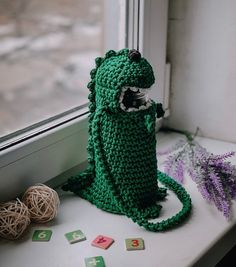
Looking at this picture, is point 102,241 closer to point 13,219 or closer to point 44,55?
point 13,219

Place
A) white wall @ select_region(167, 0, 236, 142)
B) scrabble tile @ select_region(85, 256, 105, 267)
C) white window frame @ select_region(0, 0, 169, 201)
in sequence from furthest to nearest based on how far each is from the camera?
white wall @ select_region(167, 0, 236, 142) → white window frame @ select_region(0, 0, 169, 201) → scrabble tile @ select_region(85, 256, 105, 267)

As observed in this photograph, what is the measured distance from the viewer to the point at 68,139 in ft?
2.73

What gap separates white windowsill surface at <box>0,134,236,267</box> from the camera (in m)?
0.65

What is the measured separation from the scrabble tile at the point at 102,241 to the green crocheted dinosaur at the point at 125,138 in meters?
0.05

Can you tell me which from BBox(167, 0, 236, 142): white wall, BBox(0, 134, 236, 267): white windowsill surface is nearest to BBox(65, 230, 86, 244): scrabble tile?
BBox(0, 134, 236, 267): white windowsill surface

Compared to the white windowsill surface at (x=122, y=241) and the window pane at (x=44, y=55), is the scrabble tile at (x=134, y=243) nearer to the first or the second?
the white windowsill surface at (x=122, y=241)

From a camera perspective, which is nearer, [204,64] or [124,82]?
[124,82]

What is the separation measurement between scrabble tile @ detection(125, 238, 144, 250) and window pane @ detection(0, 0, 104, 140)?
0.84ft

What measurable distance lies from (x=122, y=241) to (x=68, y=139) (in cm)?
22

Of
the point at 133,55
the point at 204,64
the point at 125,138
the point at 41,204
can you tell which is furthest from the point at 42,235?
the point at 204,64

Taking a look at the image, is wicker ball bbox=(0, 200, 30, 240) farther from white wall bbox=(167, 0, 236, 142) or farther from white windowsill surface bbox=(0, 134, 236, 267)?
white wall bbox=(167, 0, 236, 142)

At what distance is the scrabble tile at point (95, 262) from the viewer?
631mm

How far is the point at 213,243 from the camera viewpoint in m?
0.69

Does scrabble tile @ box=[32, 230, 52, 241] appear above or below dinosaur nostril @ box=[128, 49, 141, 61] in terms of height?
below
